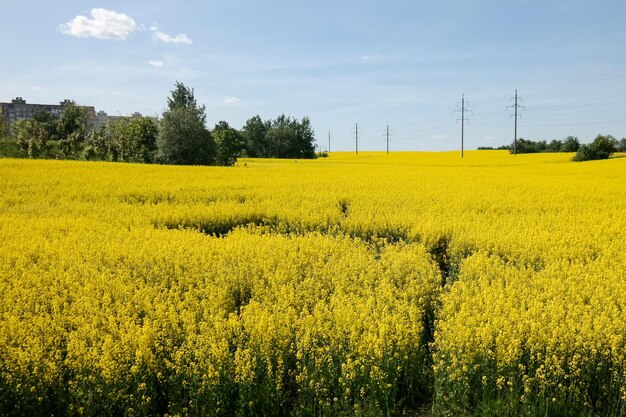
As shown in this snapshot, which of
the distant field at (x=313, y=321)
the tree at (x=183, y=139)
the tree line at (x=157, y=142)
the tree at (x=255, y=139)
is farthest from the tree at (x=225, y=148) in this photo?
the distant field at (x=313, y=321)

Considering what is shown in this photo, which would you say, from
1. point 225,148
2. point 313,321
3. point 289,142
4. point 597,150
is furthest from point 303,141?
point 313,321

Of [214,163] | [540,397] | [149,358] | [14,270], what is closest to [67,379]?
[149,358]

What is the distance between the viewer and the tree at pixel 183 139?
151ft

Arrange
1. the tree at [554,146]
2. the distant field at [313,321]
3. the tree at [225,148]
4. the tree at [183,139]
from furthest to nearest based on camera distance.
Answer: the tree at [554,146], the tree at [225,148], the tree at [183,139], the distant field at [313,321]

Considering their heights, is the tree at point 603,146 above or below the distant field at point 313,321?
above

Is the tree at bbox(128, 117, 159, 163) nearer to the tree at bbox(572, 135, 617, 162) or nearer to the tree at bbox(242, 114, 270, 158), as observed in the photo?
the tree at bbox(242, 114, 270, 158)

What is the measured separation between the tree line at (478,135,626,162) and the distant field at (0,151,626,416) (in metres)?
40.9

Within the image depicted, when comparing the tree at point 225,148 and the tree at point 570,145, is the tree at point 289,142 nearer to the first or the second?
the tree at point 225,148

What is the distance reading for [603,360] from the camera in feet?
18.0

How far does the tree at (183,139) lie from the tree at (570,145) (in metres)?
46.9

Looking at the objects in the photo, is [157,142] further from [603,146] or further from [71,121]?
[603,146]

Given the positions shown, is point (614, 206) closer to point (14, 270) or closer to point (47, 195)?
point (14, 270)

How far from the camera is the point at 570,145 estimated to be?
62.9 meters

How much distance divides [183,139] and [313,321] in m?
42.8
